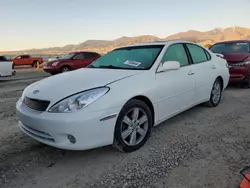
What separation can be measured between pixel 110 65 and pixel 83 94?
4.22 feet

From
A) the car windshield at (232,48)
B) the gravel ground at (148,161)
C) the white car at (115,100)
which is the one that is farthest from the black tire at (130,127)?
the car windshield at (232,48)

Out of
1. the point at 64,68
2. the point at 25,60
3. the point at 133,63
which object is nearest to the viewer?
the point at 133,63

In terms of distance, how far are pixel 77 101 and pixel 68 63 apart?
1182 cm

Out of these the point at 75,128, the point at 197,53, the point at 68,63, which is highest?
Result: the point at 197,53

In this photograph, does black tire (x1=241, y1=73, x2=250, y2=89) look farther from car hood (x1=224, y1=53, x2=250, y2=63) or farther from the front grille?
the front grille

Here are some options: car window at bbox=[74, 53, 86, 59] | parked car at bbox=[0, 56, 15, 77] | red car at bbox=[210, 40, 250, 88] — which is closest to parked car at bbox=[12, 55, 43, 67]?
car window at bbox=[74, 53, 86, 59]

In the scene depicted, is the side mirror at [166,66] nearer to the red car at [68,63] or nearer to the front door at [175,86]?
the front door at [175,86]

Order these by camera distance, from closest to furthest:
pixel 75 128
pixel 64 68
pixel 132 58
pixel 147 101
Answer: pixel 75 128 → pixel 147 101 → pixel 132 58 → pixel 64 68

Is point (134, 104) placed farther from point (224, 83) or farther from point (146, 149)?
point (224, 83)

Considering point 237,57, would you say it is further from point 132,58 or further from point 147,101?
point 147,101

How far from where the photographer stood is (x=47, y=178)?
100 inches

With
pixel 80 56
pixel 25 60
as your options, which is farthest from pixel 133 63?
pixel 25 60

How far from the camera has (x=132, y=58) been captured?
149 inches

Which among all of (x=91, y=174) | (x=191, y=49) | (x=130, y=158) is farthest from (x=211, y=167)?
(x=191, y=49)
